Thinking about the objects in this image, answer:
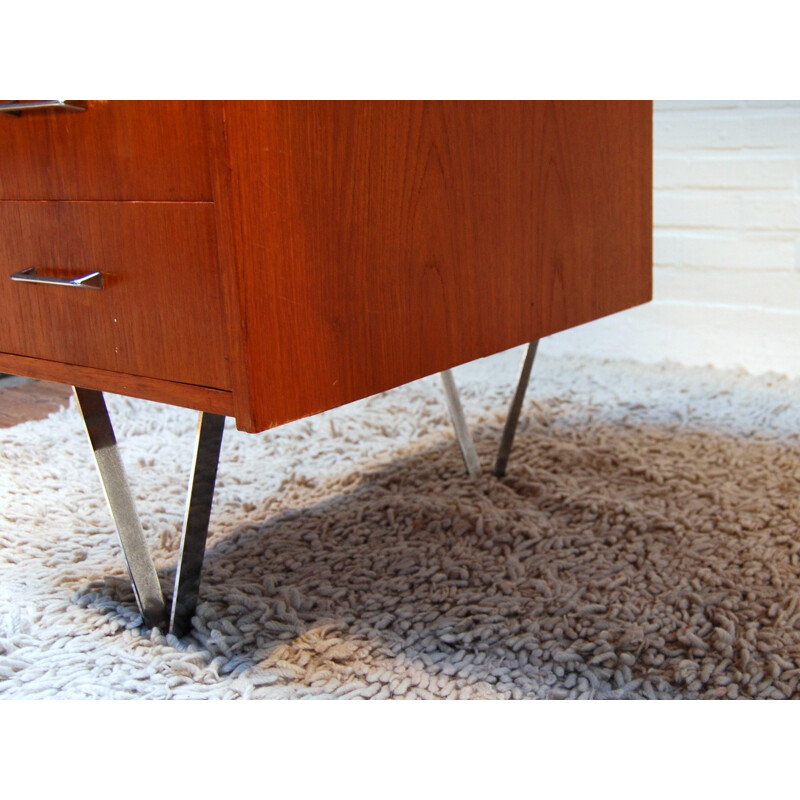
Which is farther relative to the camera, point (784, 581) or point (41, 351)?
point (784, 581)

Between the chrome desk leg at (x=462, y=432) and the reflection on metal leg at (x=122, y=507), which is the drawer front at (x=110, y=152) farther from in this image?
the chrome desk leg at (x=462, y=432)

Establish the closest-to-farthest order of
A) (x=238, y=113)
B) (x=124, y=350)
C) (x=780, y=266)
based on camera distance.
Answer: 1. (x=238, y=113)
2. (x=124, y=350)
3. (x=780, y=266)

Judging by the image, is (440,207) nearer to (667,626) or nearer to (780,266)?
(667,626)

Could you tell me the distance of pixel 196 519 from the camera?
2.48 ft

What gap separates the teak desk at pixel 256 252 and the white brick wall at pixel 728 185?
0.96 m

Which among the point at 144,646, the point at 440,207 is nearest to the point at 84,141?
the point at 440,207

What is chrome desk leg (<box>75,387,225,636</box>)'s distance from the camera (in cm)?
76

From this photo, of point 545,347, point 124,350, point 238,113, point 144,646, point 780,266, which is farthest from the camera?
point 545,347

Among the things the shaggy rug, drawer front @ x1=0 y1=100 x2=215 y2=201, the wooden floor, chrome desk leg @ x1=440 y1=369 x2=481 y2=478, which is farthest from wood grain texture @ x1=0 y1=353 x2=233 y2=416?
the wooden floor

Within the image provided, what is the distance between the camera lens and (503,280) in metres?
0.79

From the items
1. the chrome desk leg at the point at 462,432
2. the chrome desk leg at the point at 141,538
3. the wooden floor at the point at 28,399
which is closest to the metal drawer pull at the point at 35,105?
the chrome desk leg at the point at 141,538

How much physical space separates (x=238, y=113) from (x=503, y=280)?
32 centimetres

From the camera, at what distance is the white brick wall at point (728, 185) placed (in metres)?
1.64

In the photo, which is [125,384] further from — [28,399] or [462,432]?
[28,399]
